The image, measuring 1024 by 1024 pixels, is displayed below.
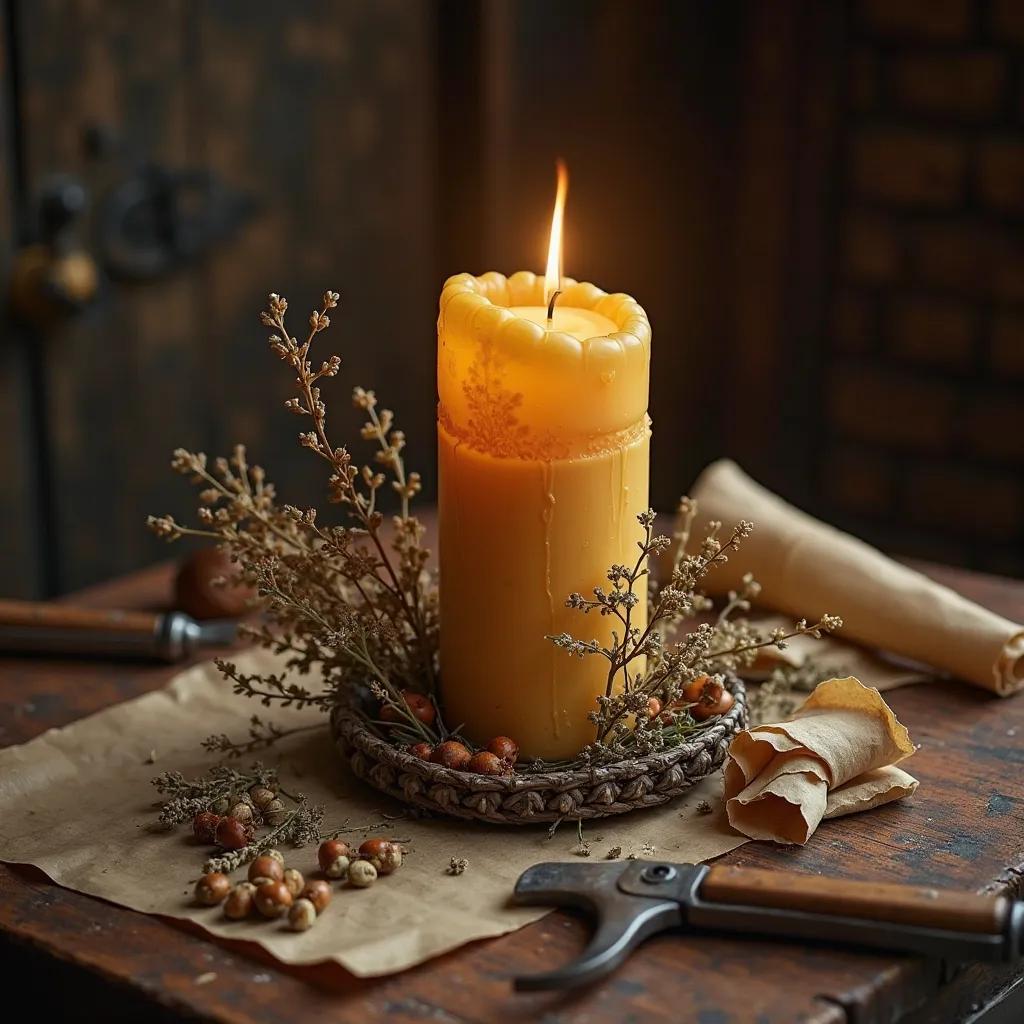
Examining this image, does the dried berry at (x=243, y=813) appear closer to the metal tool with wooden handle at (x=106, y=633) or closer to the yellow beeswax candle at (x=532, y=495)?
the yellow beeswax candle at (x=532, y=495)

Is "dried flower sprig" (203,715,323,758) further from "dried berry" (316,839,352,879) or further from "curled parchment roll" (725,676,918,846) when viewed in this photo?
"curled parchment roll" (725,676,918,846)

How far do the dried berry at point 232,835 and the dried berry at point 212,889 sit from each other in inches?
1.7

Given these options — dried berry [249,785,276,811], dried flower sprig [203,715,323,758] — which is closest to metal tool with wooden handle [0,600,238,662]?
dried flower sprig [203,715,323,758]

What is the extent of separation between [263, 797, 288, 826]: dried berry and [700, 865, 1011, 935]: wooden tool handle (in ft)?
0.80

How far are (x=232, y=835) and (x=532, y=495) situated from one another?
242 mm

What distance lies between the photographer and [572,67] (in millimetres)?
2041

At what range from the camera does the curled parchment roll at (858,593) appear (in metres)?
1.01

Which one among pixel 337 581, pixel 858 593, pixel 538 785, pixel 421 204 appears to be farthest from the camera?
pixel 421 204

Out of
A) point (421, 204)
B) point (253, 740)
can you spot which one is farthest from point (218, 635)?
point (421, 204)

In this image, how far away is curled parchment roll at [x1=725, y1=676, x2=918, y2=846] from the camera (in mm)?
808

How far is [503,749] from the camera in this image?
2.68ft

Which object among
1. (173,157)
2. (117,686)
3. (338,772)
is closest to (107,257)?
(173,157)

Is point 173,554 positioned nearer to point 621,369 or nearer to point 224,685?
point 224,685

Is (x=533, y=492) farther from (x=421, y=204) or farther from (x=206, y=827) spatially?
(x=421, y=204)
